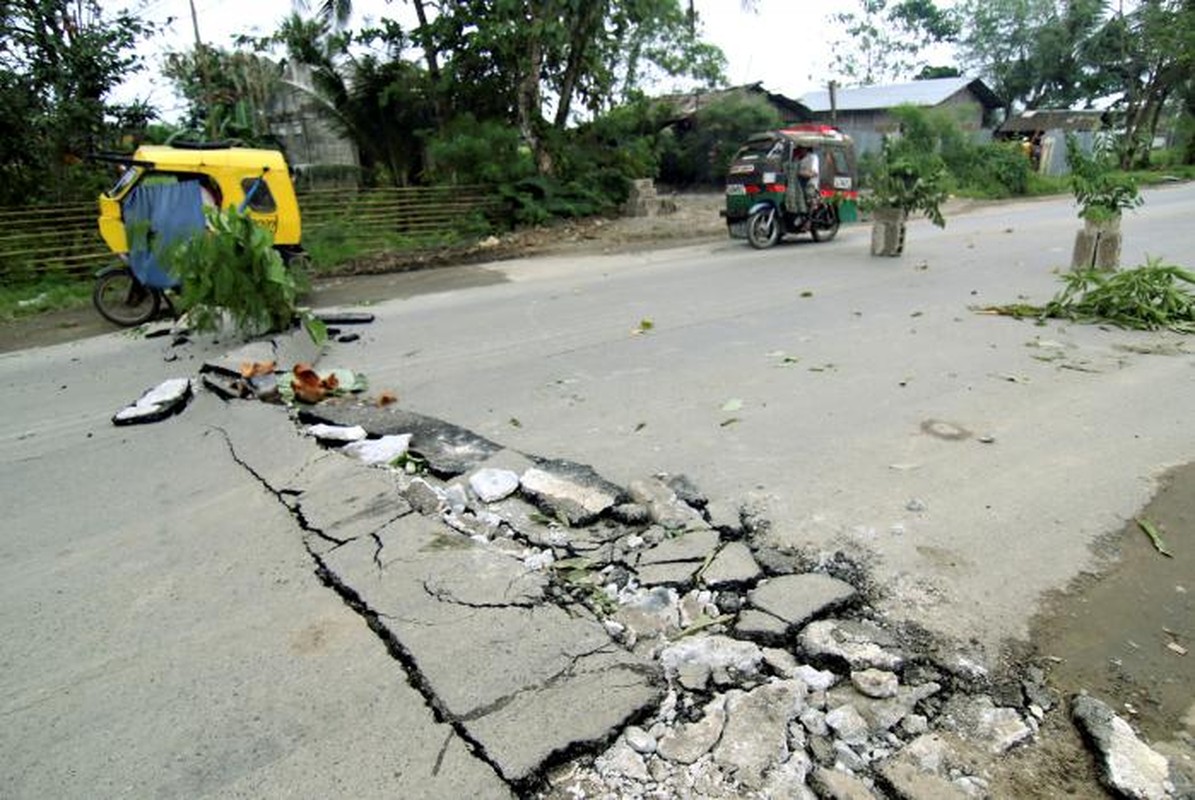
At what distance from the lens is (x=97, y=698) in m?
2.43

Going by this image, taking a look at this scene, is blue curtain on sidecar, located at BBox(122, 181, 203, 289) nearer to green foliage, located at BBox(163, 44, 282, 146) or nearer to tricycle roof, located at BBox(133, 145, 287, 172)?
tricycle roof, located at BBox(133, 145, 287, 172)

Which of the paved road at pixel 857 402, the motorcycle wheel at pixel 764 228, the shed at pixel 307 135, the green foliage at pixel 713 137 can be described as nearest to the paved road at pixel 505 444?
the paved road at pixel 857 402

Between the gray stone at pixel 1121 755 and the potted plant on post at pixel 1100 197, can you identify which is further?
the potted plant on post at pixel 1100 197

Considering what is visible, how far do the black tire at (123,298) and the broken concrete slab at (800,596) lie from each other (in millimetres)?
7979

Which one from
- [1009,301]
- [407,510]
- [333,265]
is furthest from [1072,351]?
[333,265]

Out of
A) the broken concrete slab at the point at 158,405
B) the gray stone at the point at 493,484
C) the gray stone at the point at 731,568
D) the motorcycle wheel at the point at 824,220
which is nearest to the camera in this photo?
the gray stone at the point at 731,568

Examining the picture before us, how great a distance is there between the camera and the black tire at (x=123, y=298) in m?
8.23

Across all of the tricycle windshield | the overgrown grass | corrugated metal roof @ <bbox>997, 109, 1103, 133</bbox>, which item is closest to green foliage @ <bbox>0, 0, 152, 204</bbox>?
the overgrown grass

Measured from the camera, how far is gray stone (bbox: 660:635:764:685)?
7.94ft

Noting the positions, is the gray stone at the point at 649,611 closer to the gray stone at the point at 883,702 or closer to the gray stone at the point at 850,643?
the gray stone at the point at 850,643

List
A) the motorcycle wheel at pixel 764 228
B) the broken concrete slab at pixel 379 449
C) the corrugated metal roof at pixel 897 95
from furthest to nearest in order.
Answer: the corrugated metal roof at pixel 897 95 < the motorcycle wheel at pixel 764 228 < the broken concrete slab at pixel 379 449

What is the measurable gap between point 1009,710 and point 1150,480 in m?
2.26

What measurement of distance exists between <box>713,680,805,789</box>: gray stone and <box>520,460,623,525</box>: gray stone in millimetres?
1266

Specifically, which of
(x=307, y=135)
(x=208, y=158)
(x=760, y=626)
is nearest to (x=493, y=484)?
(x=760, y=626)
